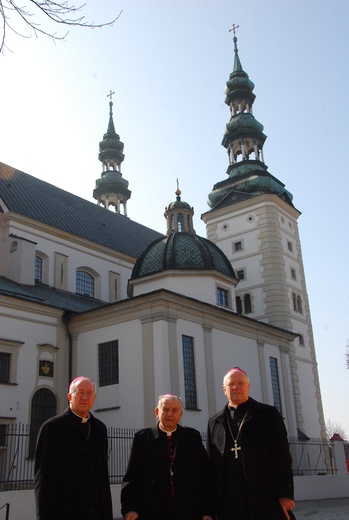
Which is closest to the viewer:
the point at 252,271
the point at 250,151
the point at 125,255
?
the point at 125,255

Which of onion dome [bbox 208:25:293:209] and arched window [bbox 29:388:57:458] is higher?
onion dome [bbox 208:25:293:209]

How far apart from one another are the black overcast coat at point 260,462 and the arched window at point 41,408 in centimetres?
1339

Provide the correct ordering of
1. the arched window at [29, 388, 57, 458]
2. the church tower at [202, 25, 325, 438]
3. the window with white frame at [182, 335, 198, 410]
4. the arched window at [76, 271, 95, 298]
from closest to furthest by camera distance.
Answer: the arched window at [29, 388, 57, 458] < the window with white frame at [182, 335, 198, 410] < the arched window at [76, 271, 95, 298] < the church tower at [202, 25, 325, 438]

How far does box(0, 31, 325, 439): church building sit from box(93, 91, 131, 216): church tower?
12.8 meters

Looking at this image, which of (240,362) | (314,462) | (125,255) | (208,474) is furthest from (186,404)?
(208,474)

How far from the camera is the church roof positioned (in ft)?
78.1

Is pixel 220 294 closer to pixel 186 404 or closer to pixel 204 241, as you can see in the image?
pixel 204 241

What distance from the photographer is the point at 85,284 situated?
2469 centimetres

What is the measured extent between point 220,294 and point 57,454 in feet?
56.4

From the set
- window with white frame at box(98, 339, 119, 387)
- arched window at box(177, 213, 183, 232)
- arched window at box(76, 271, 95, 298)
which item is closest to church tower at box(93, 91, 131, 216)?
arched window at box(76, 271, 95, 298)

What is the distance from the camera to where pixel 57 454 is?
4566mm

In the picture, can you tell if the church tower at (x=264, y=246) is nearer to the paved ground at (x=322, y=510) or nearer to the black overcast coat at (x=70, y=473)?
the paved ground at (x=322, y=510)

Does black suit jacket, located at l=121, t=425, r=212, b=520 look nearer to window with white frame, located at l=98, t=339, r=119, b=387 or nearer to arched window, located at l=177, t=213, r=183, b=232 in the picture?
A: window with white frame, located at l=98, t=339, r=119, b=387

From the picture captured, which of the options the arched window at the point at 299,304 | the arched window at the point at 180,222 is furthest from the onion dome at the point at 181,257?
the arched window at the point at 299,304
